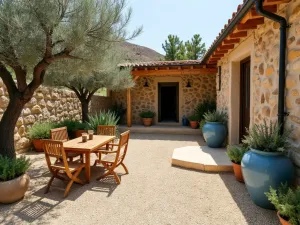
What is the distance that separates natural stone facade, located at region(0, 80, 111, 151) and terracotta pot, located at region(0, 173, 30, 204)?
2422 millimetres

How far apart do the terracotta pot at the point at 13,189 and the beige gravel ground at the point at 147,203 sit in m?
0.09

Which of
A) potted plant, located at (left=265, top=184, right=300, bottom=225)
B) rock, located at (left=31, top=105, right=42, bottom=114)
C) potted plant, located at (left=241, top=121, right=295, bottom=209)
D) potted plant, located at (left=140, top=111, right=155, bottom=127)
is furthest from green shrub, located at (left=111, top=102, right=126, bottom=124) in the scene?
potted plant, located at (left=265, top=184, right=300, bottom=225)

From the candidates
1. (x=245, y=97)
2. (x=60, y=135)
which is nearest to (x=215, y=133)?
(x=245, y=97)

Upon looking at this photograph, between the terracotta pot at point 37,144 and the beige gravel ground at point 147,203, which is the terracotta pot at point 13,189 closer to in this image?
the beige gravel ground at point 147,203

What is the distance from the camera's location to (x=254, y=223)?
2156mm

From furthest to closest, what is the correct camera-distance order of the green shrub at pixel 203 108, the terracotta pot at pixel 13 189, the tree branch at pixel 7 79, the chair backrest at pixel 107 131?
the green shrub at pixel 203 108
the chair backrest at pixel 107 131
the tree branch at pixel 7 79
the terracotta pot at pixel 13 189

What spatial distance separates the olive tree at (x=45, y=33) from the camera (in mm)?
2287

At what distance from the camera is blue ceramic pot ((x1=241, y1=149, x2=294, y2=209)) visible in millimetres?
2203

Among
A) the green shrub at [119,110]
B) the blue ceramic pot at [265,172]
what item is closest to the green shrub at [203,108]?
the green shrub at [119,110]

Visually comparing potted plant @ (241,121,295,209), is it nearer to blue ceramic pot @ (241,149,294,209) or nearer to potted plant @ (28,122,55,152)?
blue ceramic pot @ (241,149,294,209)

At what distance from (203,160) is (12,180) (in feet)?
10.6

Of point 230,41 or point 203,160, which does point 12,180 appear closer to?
point 203,160

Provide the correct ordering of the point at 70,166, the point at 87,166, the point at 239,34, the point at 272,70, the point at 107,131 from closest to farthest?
the point at 272,70, the point at 70,166, the point at 87,166, the point at 239,34, the point at 107,131

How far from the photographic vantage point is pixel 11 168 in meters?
2.61
